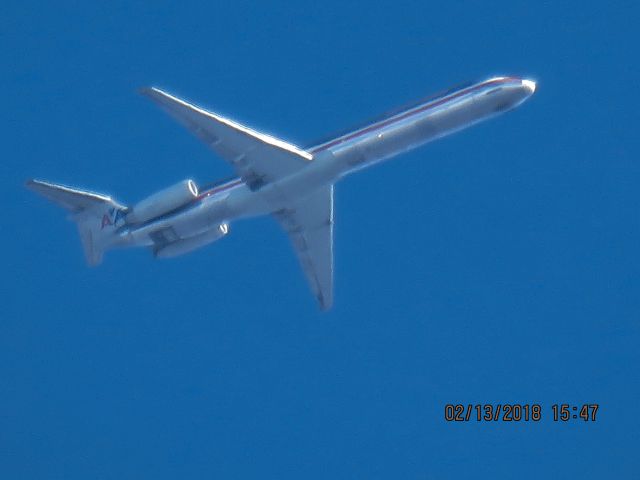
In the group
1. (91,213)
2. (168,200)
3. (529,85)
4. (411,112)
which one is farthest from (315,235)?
(529,85)

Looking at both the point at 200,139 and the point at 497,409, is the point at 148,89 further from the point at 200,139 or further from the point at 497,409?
the point at 497,409

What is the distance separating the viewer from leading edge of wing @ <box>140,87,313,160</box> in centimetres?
3450

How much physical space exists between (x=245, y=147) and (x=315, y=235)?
6312 millimetres

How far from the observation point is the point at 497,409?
3975 cm

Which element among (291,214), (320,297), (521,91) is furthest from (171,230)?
(521,91)

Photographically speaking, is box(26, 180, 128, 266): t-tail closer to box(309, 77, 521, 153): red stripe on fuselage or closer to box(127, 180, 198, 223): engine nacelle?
box(127, 180, 198, 223): engine nacelle

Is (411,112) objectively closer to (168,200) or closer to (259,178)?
(259,178)

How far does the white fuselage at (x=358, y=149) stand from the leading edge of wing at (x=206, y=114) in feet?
3.08

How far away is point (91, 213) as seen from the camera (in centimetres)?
4056

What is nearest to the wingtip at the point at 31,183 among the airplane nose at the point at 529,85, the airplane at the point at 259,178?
the airplane at the point at 259,178

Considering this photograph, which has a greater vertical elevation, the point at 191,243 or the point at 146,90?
the point at 146,90

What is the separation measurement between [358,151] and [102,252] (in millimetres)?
12413

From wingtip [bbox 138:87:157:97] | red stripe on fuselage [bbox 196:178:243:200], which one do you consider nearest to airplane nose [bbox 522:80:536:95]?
red stripe on fuselage [bbox 196:178:243:200]

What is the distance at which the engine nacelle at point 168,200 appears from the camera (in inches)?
1480
